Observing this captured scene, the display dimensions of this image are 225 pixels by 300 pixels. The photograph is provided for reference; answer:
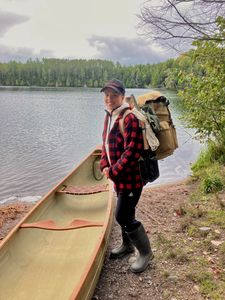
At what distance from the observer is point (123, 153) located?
3623mm

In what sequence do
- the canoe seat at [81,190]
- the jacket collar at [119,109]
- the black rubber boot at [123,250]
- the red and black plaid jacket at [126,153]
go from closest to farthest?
the red and black plaid jacket at [126,153] → the jacket collar at [119,109] → the black rubber boot at [123,250] → the canoe seat at [81,190]

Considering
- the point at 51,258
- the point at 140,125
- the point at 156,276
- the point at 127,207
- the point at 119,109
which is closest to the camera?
the point at 140,125

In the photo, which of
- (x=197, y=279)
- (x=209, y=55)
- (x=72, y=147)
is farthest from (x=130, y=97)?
(x=72, y=147)

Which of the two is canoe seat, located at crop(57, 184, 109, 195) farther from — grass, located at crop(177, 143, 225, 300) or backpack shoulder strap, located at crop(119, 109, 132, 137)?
backpack shoulder strap, located at crop(119, 109, 132, 137)

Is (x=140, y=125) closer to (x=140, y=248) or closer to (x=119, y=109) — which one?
(x=119, y=109)

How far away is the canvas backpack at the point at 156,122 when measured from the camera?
3576 millimetres

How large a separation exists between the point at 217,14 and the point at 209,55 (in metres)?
0.57

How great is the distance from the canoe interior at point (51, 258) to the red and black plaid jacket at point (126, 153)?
2.80ft

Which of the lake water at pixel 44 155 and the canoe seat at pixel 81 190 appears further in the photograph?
the lake water at pixel 44 155

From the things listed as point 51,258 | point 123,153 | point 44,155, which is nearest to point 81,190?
point 51,258

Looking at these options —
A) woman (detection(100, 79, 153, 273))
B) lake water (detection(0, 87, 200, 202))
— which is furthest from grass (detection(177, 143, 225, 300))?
lake water (detection(0, 87, 200, 202))

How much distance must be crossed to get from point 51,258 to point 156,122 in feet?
7.71

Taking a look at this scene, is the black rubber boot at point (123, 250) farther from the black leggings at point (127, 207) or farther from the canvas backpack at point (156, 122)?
the canvas backpack at point (156, 122)

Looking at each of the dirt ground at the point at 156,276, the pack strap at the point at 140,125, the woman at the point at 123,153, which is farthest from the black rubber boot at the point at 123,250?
the pack strap at the point at 140,125
